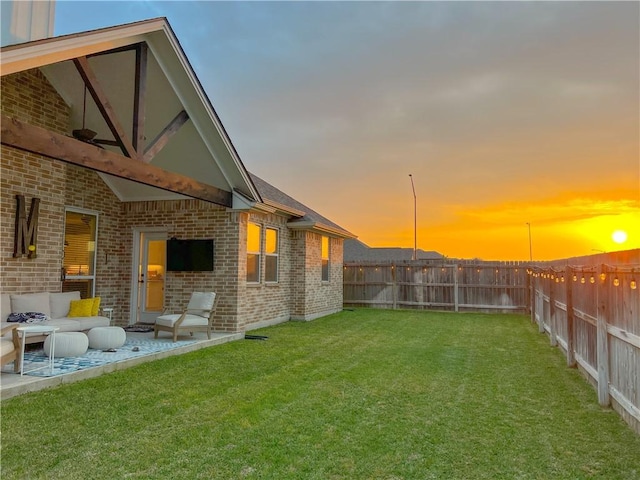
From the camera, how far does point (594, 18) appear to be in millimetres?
8656

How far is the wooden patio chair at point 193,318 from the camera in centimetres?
830

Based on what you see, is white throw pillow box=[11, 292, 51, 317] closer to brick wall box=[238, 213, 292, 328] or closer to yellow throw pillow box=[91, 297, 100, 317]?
yellow throw pillow box=[91, 297, 100, 317]

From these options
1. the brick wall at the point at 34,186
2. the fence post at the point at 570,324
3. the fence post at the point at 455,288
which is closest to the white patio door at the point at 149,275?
the brick wall at the point at 34,186

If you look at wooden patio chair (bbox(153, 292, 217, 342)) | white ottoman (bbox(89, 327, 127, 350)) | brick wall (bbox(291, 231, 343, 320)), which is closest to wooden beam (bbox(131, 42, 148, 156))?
white ottoman (bbox(89, 327, 127, 350))

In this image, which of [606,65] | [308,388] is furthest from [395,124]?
[308,388]

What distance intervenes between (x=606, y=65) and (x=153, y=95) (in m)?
9.48

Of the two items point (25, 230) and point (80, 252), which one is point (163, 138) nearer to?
point (25, 230)

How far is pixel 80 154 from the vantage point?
5.33m

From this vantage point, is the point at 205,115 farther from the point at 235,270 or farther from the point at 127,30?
the point at 235,270

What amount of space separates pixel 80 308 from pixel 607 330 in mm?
8596

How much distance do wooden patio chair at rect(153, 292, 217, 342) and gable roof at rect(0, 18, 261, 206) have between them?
231cm

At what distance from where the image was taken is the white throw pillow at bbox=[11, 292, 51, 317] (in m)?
7.21

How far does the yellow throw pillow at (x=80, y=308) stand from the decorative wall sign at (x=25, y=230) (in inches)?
44.6

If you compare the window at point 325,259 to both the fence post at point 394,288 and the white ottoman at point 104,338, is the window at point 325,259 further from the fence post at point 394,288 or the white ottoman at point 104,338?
the white ottoman at point 104,338
